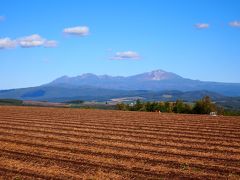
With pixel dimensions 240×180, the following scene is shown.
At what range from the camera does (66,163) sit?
18766 mm

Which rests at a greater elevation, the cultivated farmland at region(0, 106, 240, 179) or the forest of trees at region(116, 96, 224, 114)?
the forest of trees at region(116, 96, 224, 114)

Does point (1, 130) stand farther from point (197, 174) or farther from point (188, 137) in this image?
point (197, 174)

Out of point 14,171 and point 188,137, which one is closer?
point 14,171

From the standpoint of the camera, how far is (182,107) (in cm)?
7069

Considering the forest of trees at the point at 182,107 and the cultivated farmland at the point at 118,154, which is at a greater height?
the forest of trees at the point at 182,107

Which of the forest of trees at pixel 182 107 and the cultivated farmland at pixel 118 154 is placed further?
the forest of trees at pixel 182 107

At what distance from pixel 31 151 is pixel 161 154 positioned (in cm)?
617

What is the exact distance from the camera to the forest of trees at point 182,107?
66438 mm

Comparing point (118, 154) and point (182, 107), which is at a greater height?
point (182, 107)

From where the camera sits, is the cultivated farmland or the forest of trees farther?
the forest of trees

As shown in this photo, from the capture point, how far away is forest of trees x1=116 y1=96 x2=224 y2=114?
6644cm

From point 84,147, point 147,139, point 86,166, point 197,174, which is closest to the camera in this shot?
point 197,174

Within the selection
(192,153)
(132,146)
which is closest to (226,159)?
(192,153)

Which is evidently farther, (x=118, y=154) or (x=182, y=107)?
(x=182, y=107)
